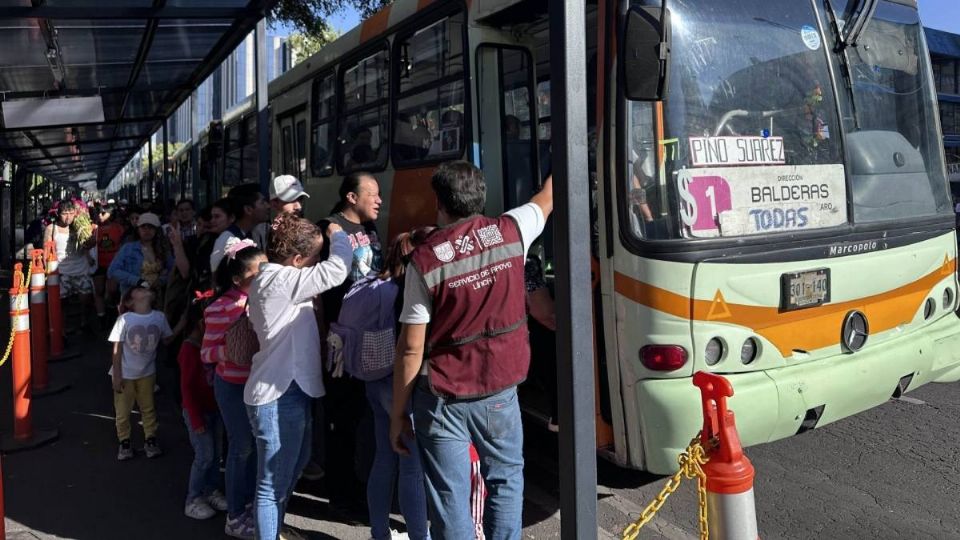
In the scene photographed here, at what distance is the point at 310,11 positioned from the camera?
48.0 ft

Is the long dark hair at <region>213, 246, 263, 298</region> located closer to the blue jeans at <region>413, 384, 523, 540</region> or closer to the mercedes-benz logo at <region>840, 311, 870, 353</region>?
the blue jeans at <region>413, 384, 523, 540</region>

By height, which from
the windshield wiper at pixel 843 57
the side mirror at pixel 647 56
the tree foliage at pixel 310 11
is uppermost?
the tree foliage at pixel 310 11

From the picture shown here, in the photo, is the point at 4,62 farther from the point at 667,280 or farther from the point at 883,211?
the point at 883,211

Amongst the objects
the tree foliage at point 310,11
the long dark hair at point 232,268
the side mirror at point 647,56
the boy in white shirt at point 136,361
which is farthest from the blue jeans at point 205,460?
the tree foliage at point 310,11

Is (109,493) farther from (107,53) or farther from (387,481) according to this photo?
(107,53)

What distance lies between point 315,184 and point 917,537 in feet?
20.5

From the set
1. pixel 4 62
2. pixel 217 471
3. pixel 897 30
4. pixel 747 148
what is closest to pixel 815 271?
pixel 747 148

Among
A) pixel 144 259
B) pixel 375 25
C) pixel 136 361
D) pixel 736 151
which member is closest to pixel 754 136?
pixel 736 151

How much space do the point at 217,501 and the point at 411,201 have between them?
2.55m

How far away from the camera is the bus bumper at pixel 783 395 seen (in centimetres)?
377

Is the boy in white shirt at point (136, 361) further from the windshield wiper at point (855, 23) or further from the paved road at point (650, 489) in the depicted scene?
the windshield wiper at point (855, 23)

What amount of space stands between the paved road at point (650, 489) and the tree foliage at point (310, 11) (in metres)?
10.1

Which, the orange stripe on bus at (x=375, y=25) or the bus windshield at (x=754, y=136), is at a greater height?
the orange stripe on bus at (x=375, y=25)

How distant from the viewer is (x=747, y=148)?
411 cm
